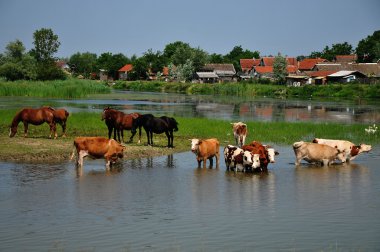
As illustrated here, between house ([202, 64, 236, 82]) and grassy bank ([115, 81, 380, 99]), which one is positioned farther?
house ([202, 64, 236, 82])

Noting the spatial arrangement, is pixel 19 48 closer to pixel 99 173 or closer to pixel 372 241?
pixel 99 173

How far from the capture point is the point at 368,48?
138 metres

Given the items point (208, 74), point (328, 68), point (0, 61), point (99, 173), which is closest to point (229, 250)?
point (99, 173)

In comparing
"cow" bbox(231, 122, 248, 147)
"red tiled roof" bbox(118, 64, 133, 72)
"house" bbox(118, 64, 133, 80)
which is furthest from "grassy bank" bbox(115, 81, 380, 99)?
"cow" bbox(231, 122, 248, 147)

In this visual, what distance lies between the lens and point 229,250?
482 inches

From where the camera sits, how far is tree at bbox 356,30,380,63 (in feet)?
443

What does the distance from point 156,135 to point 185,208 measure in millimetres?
14970

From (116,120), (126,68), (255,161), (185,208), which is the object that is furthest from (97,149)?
(126,68)

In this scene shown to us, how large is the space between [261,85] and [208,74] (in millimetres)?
40216

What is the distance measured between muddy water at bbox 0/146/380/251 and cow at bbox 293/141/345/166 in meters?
0.53

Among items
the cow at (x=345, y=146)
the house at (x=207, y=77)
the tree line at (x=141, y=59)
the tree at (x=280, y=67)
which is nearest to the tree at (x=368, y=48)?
the tree line at (x=141, y=59)

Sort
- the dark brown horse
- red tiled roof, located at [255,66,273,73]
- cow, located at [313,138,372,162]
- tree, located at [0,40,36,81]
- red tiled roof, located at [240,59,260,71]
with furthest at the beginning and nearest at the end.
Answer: red tiled roof, located at [240,59,260,71] < red tiled roof, located at [255,66,273,73] < tree, located at [0,40,36,81] < the dark brown horse < cow, located at [313,138,372,162]

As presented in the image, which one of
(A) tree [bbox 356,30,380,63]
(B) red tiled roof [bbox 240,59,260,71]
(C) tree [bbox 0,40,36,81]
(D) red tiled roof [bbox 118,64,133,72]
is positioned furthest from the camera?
(D) red tiled roof [bbox 118,64,133,72]

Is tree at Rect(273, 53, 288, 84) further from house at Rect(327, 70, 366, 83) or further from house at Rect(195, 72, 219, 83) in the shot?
house at Rect(195, 72, 219, 83)
